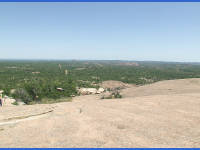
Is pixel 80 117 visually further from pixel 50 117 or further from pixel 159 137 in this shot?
pixel 159 137

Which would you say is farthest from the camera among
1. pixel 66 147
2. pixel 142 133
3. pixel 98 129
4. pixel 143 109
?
pixel 143 109

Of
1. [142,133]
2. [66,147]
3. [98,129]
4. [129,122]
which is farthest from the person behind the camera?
[129,122]

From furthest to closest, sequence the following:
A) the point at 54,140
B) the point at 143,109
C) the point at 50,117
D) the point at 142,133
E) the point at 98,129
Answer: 1. the point at 143,109
2. the point at 50,117
3. the point at 98,129
4. the point at 142,133
5. the point at 54,140

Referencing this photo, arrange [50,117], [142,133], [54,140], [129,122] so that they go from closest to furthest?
[54,140] → [142,133] → [129,122] → [50,117]

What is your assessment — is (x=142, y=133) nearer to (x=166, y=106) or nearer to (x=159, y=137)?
(x=159, y=137)

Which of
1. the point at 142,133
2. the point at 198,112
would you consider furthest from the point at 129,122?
the point at 198,112

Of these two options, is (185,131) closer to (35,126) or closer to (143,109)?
(143,109)

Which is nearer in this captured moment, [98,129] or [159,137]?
[159,137]

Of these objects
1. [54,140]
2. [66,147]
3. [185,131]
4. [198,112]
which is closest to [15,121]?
[54,140]

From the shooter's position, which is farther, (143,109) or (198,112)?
(143,109)
